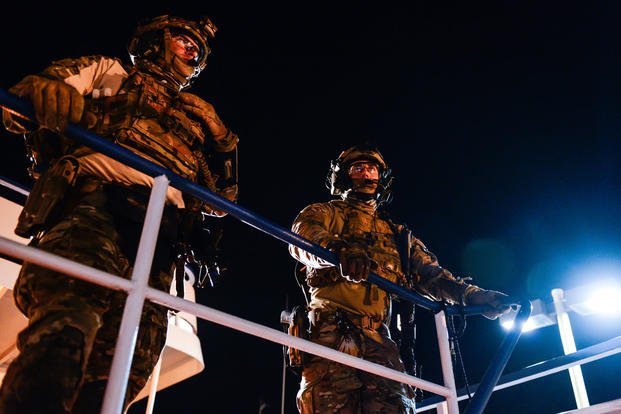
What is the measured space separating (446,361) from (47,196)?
6.13 ft

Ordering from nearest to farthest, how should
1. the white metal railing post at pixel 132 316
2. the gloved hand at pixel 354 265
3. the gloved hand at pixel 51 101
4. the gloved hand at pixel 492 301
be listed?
the white metal railing post at pixel 132 316 < the gloved hand at pixel 51 101 < the gloved hand at pixel 354 265 < the gloved hand at pixel 492 301

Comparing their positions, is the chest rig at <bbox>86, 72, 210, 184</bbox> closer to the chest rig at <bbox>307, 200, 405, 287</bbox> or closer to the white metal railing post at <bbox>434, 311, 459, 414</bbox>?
the chest rig at <bbox>307, 200, 405, 287</bbox>

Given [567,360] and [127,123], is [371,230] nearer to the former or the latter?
[567,360]

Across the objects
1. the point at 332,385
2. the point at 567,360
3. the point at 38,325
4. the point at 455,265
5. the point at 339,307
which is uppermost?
the point at 455,265

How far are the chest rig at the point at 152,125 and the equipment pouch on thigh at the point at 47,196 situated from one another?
371mm

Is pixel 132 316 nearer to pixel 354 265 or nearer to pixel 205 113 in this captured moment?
pixel 354 265

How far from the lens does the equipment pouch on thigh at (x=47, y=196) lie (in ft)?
6.64

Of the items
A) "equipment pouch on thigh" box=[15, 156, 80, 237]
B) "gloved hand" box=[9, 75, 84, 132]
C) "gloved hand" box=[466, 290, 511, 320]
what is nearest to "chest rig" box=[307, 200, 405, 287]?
"gloved hand" box=[466, 290, 511, 320]

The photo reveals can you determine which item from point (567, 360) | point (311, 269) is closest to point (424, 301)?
point (311, 269)

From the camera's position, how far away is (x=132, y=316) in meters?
1.54

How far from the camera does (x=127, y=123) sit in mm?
2586

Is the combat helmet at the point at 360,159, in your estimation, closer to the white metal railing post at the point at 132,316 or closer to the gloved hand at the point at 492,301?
the gloved hand at the point at 492,301

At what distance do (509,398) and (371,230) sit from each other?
148ft

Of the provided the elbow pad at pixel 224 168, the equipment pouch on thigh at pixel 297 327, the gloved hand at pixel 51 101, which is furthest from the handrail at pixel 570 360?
the gloved hand at pixel 51 101
